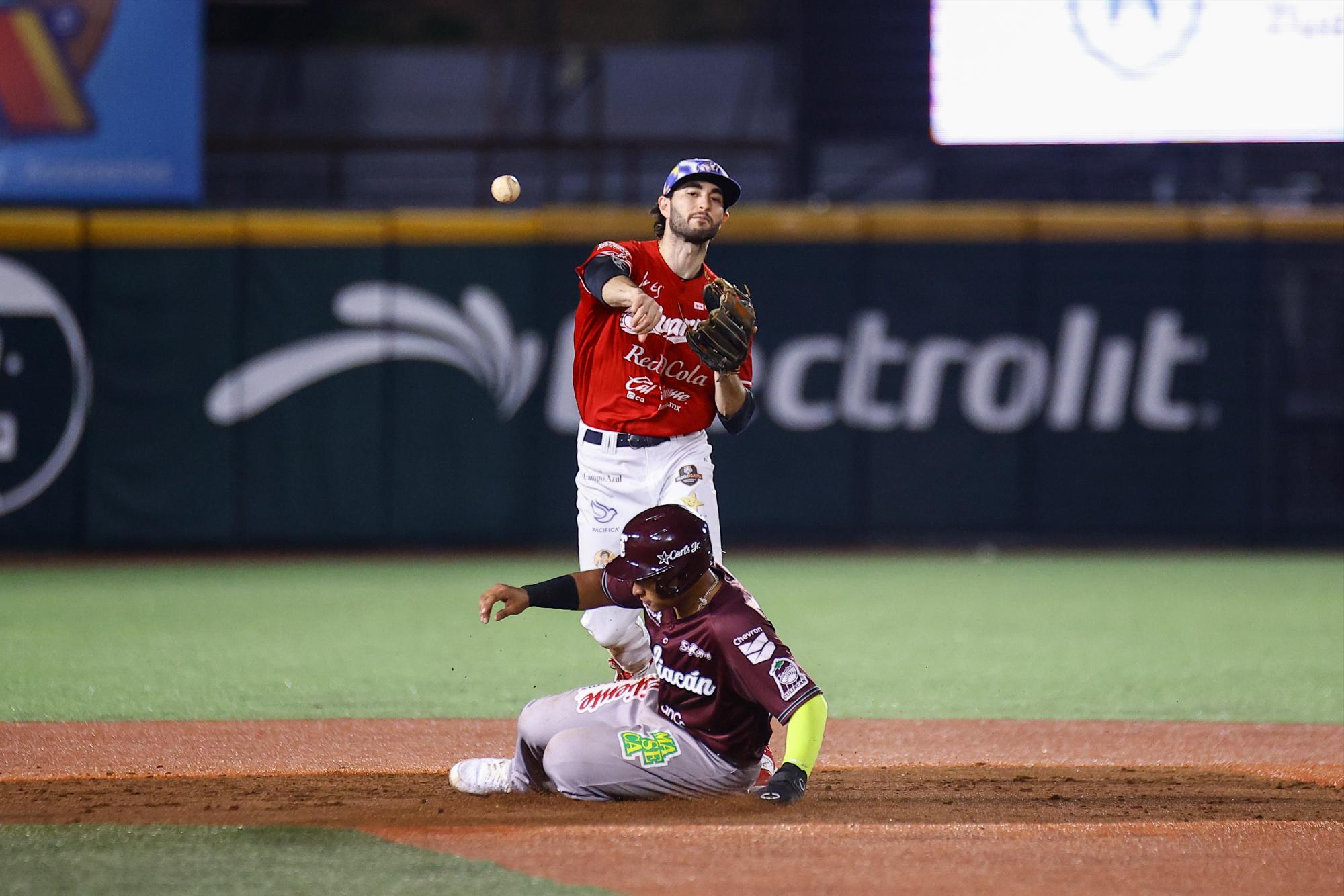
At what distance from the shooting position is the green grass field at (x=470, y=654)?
3975mm

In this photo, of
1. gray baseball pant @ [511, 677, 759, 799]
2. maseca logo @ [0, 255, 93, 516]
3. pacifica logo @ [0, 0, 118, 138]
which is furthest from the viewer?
maseca logo @ [0, 255, 93, 516]

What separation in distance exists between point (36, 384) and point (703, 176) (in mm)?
→ 9261

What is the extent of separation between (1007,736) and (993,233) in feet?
27.1

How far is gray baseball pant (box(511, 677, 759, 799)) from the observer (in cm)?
455

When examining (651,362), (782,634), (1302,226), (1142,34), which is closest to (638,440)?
(651,362)

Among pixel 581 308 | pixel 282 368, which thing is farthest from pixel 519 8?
pixel 581 308

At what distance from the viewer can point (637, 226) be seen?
42.5 ft

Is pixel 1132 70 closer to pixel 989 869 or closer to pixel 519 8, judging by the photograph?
pixel 519 8

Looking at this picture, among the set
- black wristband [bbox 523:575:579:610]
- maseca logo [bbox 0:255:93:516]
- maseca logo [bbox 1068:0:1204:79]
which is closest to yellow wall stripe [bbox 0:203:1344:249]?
maseca logo [bbox 0:255:93:516]

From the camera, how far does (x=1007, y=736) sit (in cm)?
595

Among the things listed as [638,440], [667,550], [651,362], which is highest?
[651,362]

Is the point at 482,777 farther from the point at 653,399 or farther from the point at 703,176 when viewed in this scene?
the point at 703,176

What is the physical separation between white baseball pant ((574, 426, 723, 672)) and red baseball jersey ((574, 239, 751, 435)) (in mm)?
66

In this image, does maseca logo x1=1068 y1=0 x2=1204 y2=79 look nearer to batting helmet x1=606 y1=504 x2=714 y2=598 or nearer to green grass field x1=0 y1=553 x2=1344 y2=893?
green grass field x1=0 y1=553 x2=1344 y2=893
